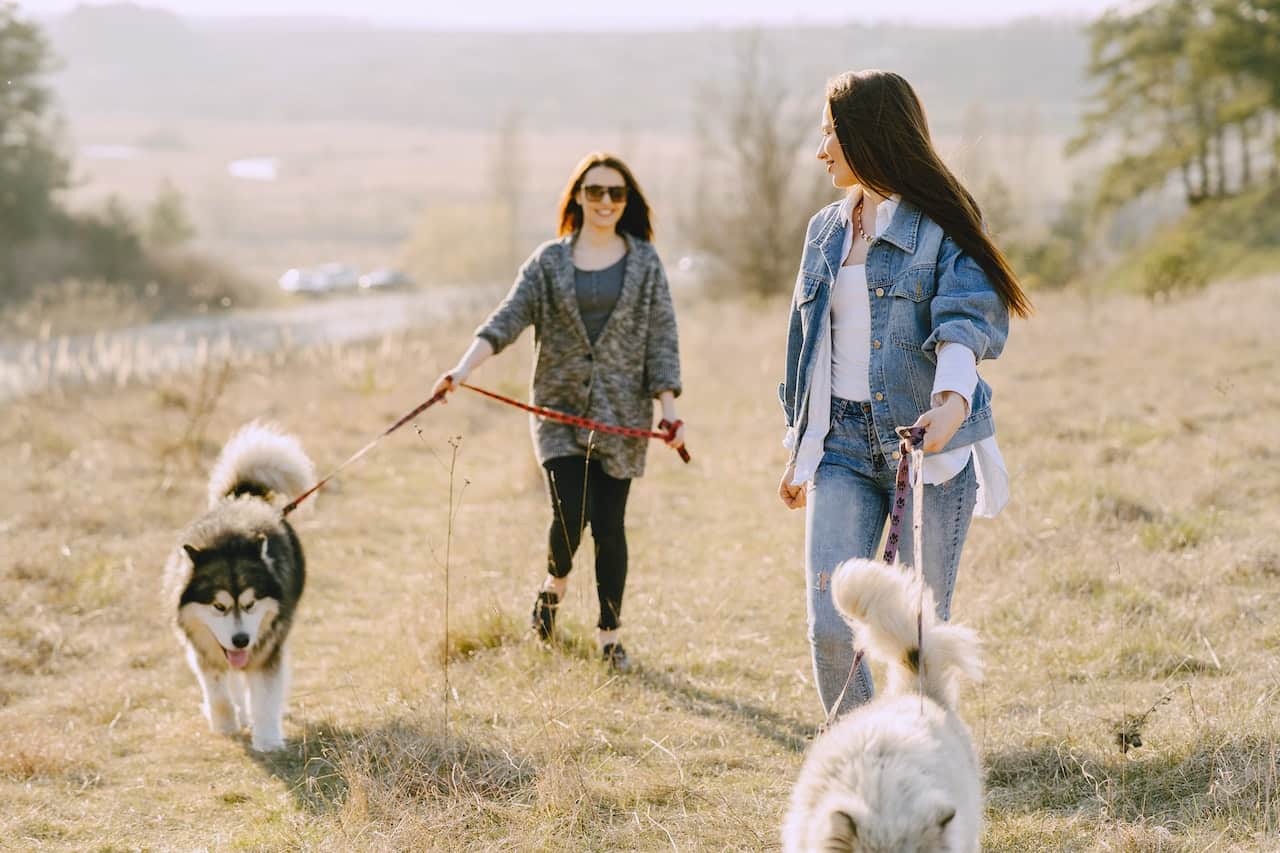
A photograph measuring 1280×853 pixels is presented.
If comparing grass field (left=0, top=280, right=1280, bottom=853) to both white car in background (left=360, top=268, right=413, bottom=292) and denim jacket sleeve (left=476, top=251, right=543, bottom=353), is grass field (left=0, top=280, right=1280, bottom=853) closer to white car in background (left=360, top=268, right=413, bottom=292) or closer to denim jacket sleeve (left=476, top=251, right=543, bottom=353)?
Answer: denim jacket sleeve (left=476, top=251, right=543, bottom=353)

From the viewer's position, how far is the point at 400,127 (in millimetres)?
192250

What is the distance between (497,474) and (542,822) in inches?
242

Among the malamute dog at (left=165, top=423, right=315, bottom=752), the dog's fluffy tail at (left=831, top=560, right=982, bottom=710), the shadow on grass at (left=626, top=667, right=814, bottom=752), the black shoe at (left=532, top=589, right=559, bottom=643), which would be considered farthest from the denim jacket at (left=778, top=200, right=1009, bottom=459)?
the malamute dog at (left=165, top=423, right=315, bottom=752)

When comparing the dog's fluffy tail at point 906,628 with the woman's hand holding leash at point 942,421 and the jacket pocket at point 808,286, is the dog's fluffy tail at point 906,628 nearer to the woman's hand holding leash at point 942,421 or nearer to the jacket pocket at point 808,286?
the woman's hand holding leash at point 942,421

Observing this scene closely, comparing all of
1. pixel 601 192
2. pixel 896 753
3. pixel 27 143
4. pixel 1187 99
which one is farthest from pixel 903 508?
pixel 1187 99

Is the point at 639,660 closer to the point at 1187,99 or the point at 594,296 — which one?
the point at 594,296

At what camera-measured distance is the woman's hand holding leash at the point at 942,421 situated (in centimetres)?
302

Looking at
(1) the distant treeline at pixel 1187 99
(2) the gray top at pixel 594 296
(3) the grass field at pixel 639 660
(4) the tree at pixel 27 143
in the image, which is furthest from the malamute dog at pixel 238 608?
(1) the distant treeline at pixel 1187 99

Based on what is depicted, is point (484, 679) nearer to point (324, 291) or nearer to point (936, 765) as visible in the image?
point (936, 765)

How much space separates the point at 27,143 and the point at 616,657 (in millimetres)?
35191

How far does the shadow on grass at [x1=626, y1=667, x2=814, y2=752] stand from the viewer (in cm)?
459

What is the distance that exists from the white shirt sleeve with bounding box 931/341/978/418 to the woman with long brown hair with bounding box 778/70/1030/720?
0.01 meters

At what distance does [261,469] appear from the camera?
221 inches

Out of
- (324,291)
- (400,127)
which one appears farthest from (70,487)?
(400,127)
